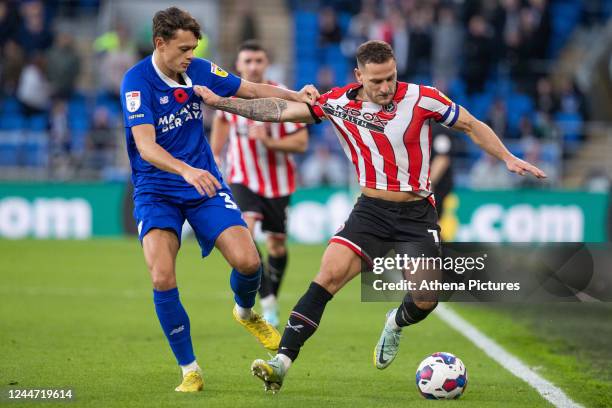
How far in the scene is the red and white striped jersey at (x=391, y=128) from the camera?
23.4 ft

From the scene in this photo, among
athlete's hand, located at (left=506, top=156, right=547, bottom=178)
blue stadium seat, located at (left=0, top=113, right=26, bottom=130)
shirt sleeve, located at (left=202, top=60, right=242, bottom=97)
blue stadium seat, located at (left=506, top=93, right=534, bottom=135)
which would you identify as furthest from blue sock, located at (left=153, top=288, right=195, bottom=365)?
blue stadium seat, located at (left=506, top=93, right=534, bottom=135)

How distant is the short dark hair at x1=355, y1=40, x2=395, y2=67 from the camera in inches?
270

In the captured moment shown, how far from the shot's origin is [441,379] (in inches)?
265

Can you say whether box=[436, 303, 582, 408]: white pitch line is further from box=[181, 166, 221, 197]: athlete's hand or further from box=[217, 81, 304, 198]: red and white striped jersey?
box=[181, 166, 221, 197]: athlete's hand

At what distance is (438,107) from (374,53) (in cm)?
58

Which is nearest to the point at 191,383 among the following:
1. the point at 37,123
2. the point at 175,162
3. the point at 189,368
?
the point at 189,368

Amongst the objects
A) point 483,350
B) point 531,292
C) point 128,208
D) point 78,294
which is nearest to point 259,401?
point 483,350

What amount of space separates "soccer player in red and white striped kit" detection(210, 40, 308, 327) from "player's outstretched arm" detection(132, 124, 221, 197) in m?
3.30

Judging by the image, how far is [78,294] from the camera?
12.8 m

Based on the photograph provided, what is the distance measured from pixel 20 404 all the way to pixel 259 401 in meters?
1.38

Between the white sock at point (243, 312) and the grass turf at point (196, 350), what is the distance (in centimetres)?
36

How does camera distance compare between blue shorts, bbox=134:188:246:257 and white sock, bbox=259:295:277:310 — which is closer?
blue shorts, bbox=134:188:246:257

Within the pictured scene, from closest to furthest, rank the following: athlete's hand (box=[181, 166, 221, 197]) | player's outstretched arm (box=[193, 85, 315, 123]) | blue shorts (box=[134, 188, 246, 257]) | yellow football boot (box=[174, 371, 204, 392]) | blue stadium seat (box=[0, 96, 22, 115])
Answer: athlete's hand (box=[181, 166, 221, 197]) < yellow football boot (box=[174, 371, 204, 392]) < blue shorts (box=[134, 188, 246, 257]) < player's outstretched arm (box=[193, 85, 315, 123]) < blue stadium seat (box=[0, 96, 22, 115])

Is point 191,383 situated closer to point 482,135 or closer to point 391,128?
point 391,128
